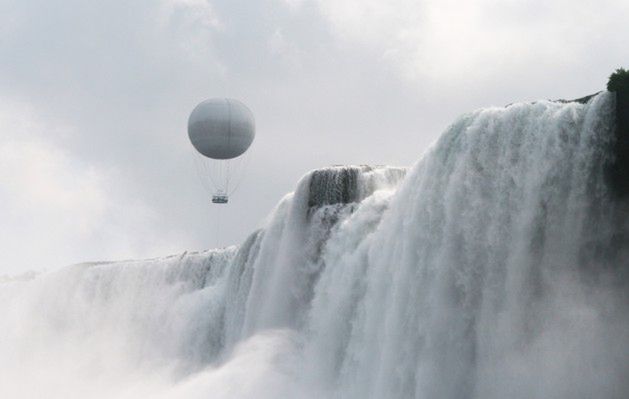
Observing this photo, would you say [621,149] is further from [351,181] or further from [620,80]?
[351,181]

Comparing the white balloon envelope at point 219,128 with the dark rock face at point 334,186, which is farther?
the white balloon envelope at point 219,128

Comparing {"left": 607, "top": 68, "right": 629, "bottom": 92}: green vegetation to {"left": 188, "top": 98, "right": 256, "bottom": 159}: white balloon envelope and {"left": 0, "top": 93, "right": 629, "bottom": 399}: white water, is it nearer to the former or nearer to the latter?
{"left": 0, "top": 93, "right": 629, "bottom": 399}: white water

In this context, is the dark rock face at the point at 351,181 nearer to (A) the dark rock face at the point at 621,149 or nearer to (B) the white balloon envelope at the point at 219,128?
(A) the dark rock face at the point at 621,149

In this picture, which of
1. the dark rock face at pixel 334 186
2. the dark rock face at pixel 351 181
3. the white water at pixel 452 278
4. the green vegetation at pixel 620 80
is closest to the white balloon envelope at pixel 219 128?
the white water at pixel 452 278

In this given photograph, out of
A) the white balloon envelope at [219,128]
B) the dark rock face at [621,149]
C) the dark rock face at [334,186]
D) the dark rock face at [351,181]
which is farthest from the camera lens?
the white balloon envelope at [219,128]

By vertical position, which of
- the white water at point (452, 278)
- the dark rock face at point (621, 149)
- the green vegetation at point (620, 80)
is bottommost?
the white water at point (452, 278)

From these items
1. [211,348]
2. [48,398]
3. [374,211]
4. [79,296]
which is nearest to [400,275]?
[374,211]

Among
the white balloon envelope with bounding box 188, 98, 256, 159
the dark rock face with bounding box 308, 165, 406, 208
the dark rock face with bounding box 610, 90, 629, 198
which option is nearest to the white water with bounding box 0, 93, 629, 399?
the dark rock face with bounding box 308, 165, 406, 208
